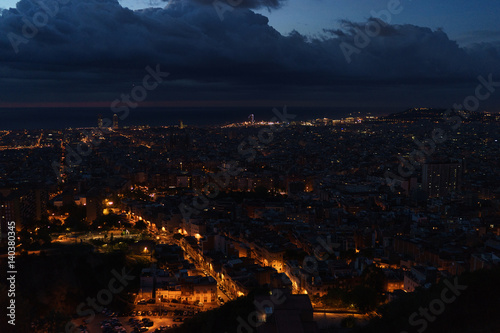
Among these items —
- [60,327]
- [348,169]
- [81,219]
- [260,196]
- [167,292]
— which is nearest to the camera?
[60,327]

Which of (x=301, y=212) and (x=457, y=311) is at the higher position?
(x=457, y=311)

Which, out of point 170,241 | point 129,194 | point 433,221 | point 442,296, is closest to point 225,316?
point 442,296

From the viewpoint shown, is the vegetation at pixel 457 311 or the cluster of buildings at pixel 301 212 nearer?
the vegetation at pixel 457 311

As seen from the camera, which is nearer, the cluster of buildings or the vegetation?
the vegetation

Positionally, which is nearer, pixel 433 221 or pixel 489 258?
pixel 489 258

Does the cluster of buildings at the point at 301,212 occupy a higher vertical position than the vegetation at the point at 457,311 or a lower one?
lower

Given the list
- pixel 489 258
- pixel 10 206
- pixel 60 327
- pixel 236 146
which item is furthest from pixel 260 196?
pixel 236 146

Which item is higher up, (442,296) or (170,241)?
(442,296)

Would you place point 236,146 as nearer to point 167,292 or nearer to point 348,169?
point 348,169

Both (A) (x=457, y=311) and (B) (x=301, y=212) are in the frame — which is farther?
(B) (x=301, y=212)

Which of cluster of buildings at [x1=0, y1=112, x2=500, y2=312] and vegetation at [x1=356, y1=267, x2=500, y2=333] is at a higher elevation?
vegetation at [x1=356, y1=267, x2=500, y2=333]

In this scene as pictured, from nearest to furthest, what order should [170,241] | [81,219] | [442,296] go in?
[442,296] < [170,241] < [81,219]
